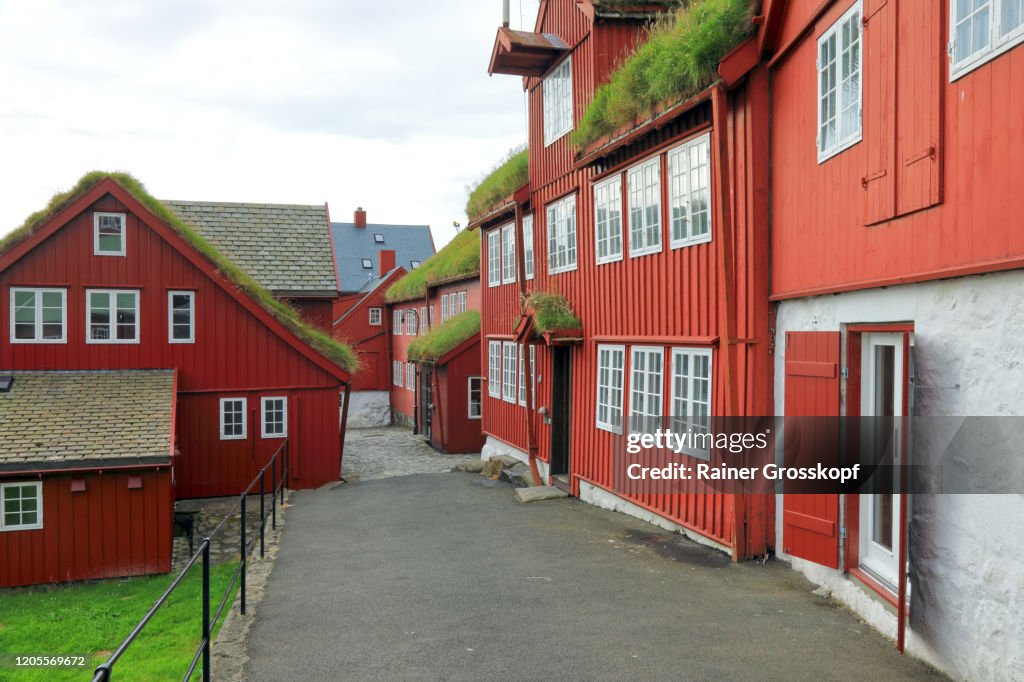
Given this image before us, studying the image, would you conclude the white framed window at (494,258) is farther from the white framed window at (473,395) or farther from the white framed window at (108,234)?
the white framed window at (108,234)

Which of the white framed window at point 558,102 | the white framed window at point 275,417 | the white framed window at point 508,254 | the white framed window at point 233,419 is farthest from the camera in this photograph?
the white framed window at point 508,254

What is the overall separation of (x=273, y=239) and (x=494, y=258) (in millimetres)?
6929

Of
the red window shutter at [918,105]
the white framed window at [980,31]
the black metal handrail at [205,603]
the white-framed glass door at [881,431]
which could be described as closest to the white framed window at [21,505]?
the black metal handrail at [205,603]

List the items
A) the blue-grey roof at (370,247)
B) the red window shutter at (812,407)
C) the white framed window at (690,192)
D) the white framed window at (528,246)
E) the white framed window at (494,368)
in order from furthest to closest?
the blue-grey roof at (370,247) → the white framed window at (494,368) → the white framed window at (528,246) → the white framed window at (690,192) → the red window shutter at (812,407)

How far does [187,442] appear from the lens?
16.7 meters

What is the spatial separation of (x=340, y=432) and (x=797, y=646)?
13.7 metres

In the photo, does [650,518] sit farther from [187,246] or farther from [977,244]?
[187,246]

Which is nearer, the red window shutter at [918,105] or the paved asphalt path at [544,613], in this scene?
the red window shutter at [918,105]

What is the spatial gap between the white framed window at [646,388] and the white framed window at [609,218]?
164 cm

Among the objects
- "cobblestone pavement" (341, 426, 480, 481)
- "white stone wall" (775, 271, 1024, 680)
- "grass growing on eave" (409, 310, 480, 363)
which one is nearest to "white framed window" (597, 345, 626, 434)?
"white stone wall" (775, 271, 1024, 680)

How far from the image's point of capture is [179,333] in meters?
16.6

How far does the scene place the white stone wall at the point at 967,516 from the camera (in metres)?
4.76

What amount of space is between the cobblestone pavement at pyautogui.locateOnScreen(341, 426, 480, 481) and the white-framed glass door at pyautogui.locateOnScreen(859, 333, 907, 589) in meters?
13.5

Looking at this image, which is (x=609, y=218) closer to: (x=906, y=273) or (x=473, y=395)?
(x=906, y=273)
